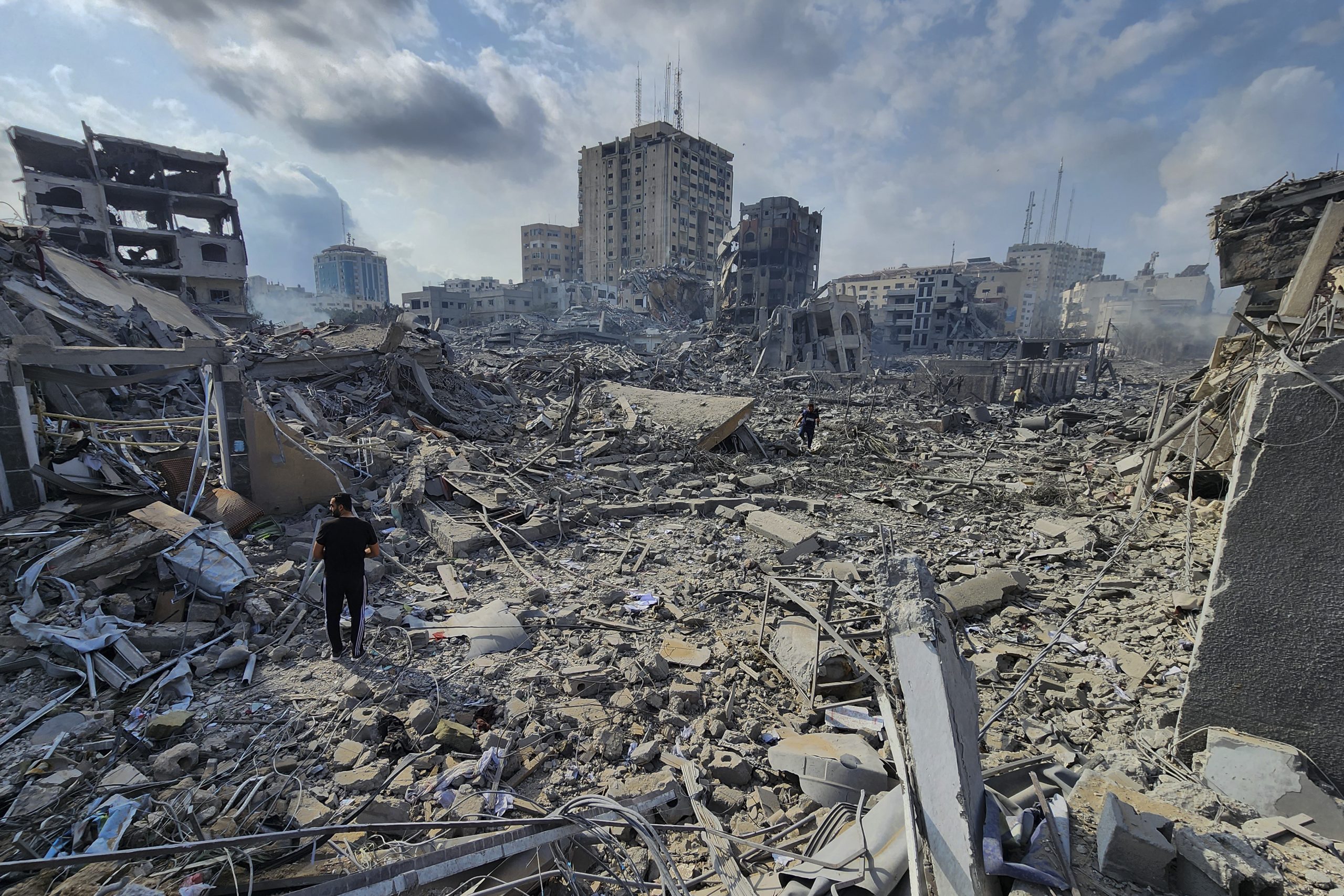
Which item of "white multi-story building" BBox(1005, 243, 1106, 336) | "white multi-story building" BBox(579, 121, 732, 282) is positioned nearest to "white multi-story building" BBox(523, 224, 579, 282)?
"white multi-story building" BBox(579, 121, 732, 282)

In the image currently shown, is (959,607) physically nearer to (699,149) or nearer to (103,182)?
(103,182)

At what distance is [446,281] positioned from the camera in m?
76.9

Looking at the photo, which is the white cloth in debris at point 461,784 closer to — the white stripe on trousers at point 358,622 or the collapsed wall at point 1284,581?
the white stripe on trousers at point 358,622

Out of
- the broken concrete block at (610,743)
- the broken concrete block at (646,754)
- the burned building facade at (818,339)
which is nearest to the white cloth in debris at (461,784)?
the broken concrete block at (610,743)

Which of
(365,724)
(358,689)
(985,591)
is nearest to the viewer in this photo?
(365,724)

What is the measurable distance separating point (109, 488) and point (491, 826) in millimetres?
6261

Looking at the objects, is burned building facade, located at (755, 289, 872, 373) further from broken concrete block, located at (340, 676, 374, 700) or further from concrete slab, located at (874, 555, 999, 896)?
concrete slab, located at (874, 555, 999, 896)

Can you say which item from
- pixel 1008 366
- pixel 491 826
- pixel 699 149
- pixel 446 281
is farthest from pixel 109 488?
pixel 699 149

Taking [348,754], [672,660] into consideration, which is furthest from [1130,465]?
[348,754]

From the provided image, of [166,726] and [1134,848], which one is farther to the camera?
[166,726]

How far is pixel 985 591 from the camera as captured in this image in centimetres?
574

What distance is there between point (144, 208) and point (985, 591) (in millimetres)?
43986

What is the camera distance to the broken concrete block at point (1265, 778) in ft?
9.11

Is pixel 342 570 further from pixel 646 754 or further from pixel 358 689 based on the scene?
pixel 646 754
